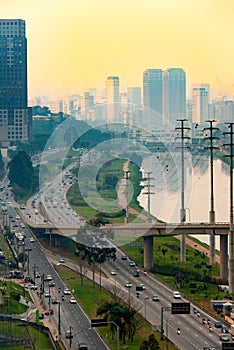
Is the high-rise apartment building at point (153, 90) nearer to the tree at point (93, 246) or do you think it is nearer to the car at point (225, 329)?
the tree at point (93, 246)

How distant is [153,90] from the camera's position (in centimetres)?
4559

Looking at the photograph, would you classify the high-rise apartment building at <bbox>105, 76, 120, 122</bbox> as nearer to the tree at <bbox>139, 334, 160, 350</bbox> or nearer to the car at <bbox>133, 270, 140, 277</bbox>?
the car at <bbox>133, 270, 140, 277</bbox>

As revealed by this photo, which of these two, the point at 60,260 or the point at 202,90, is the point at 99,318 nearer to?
the point at 60,260

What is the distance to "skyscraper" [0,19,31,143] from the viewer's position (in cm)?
3503

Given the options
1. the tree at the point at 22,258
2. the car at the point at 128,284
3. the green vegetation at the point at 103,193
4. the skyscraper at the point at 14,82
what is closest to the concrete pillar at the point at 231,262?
the car at the point at 128,284

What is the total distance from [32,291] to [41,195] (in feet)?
36.6

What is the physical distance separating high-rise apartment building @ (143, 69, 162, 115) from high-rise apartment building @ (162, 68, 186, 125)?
1.76 feet

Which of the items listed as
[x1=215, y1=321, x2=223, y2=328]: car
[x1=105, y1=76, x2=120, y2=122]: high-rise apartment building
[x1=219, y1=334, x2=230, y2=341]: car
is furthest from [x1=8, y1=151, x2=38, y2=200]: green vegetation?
[x1=219, y1=334, x2=230, y2=341]: car

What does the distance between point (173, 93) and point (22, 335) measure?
41.3 m

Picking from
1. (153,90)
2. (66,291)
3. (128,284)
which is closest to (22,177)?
(128,284)

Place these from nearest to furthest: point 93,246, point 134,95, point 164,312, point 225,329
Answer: point 225,329
point 164,312
point 93,246
point 134,95

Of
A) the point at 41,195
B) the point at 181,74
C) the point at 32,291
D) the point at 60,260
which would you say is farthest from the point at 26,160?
the point at 181,74

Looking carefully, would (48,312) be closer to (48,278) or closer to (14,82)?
(48,278)

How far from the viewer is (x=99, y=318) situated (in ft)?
30.5
